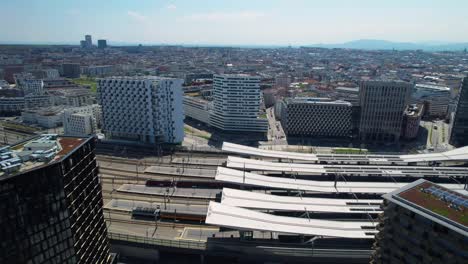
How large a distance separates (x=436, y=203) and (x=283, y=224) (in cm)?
2763

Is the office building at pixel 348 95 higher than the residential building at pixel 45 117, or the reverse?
the office building at pixel 348 95

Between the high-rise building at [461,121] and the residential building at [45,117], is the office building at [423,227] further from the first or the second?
the residential building at [45,117]

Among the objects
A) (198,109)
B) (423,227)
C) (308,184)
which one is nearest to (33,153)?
(423,227)

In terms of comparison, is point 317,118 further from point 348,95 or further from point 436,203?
point 436,203

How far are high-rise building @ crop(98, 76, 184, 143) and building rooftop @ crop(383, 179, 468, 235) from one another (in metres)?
90.6

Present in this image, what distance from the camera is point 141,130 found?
119 metres

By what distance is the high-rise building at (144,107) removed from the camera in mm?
114750

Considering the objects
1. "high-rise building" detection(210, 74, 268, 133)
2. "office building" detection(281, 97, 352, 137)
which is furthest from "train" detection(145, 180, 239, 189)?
"office building" detection(281, 97, 352, 137)

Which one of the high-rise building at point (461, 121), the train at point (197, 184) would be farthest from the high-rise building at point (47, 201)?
the high-rise building at point (461, 121)

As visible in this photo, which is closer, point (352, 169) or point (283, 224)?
point (283, 224)

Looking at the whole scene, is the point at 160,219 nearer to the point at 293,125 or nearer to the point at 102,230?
the point at 102,230

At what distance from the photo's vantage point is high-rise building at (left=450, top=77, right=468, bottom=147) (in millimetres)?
118694

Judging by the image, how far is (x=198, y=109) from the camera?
148750 mm

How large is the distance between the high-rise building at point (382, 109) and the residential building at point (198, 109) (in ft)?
A: 226
